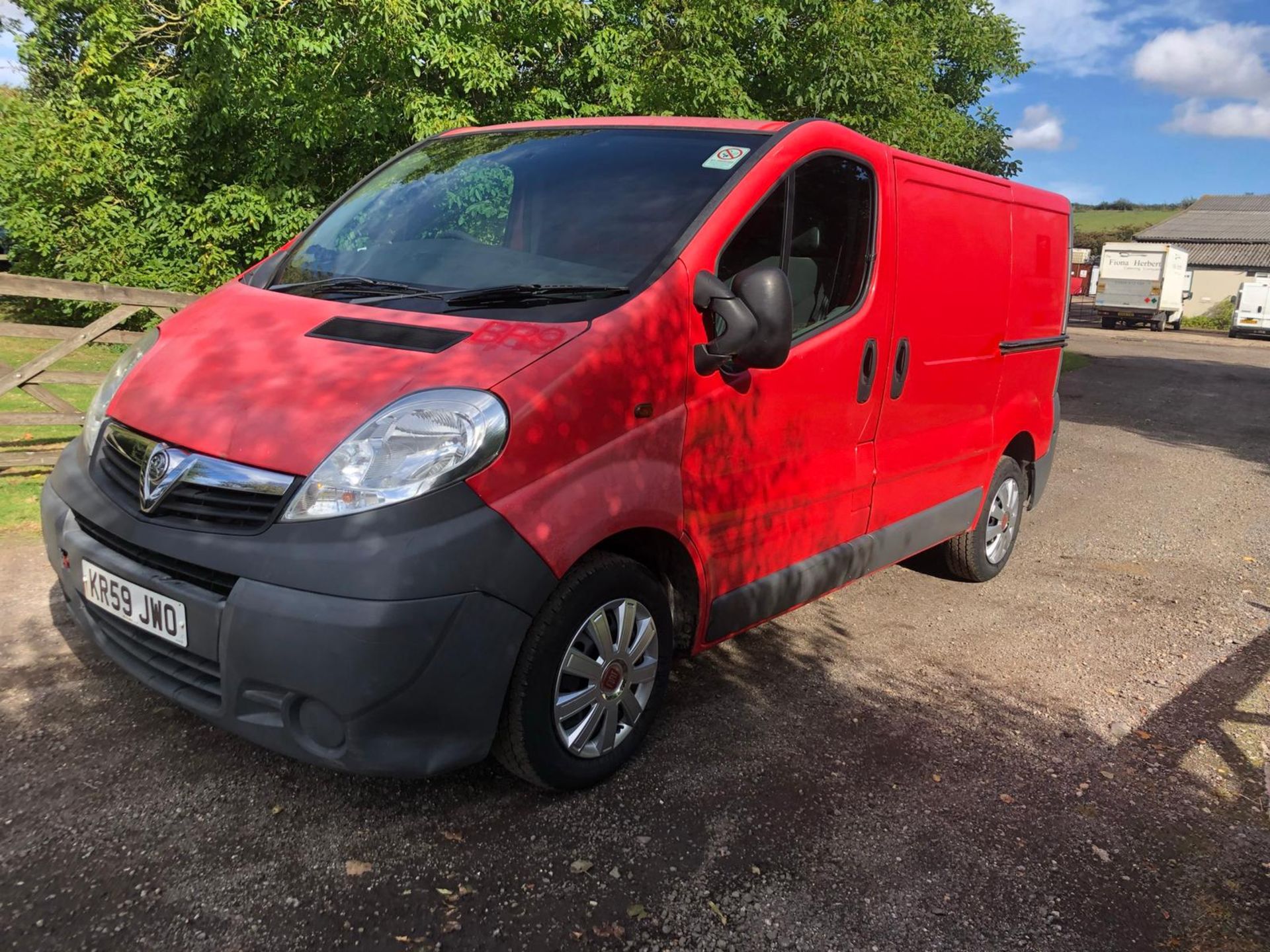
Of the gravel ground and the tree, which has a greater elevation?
the tree

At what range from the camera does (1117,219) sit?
9025 centimetres

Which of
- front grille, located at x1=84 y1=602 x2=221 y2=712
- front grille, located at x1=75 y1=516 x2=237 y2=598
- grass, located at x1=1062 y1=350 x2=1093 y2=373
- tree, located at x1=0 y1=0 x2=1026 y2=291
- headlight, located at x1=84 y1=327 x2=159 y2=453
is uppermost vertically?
tree, located at x1=0 y1=0 x2=1026 y2=291

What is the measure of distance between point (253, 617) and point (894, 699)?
2.56 m

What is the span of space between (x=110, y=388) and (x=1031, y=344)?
4.45 m

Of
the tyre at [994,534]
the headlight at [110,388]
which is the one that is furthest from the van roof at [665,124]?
the tyre at [994,534]

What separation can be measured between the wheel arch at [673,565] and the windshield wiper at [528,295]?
72 cm

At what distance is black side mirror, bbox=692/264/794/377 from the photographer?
297 centimetres

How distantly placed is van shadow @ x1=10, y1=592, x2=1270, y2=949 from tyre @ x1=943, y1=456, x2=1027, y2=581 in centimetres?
164

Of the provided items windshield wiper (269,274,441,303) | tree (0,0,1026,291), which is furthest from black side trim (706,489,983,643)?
tree (0,0,1026,291)

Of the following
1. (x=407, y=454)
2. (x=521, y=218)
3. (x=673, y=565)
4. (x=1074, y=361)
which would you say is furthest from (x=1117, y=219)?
(x=407, y=454)

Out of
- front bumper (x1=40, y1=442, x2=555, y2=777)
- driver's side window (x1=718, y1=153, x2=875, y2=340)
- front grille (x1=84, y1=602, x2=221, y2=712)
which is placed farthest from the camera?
driver's side window (x1=718, y1=153, x2=875, y2=340)

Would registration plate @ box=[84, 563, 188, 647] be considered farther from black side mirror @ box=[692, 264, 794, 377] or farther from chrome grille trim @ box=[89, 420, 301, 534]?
black side mirror @ box=[692, 264, 794, 377]

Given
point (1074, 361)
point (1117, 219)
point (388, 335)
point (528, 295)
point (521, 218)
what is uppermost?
point (1117, 219)

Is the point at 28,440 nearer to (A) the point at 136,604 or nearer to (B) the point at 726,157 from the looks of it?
(A) the point at 136,604
